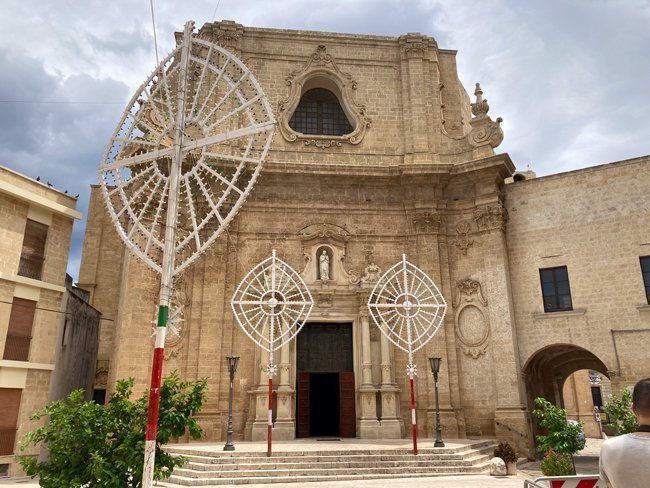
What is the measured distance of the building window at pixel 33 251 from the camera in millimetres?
15070

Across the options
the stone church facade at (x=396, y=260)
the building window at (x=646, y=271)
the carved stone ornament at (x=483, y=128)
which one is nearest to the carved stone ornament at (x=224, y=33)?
the stone church facade at (x=396, y=260)

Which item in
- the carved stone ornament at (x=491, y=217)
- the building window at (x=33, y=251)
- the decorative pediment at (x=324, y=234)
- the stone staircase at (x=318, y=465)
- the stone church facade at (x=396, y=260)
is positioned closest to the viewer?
the stone staircase at (x=318, y=465)

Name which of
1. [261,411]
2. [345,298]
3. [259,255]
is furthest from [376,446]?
[259,255]

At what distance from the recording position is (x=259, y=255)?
18781mm

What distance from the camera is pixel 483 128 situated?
19.6 m

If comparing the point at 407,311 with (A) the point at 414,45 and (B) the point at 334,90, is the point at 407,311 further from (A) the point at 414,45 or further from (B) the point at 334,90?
(A) the point at 414,45

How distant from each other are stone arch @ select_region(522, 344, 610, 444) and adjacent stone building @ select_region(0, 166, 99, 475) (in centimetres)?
1489

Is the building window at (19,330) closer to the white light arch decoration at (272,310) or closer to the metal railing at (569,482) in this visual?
the white light arch decoration at (272,310)

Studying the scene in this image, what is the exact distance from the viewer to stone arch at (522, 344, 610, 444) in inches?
709

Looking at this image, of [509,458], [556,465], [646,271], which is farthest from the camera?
[646,271]

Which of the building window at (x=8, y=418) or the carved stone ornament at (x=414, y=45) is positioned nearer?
the building window at (x=8, y=418)

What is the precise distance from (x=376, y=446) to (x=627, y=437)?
12302 millimetres

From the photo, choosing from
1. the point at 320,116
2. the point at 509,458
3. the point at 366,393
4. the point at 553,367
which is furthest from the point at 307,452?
the point at 320,116

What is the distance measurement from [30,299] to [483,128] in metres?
16.1
